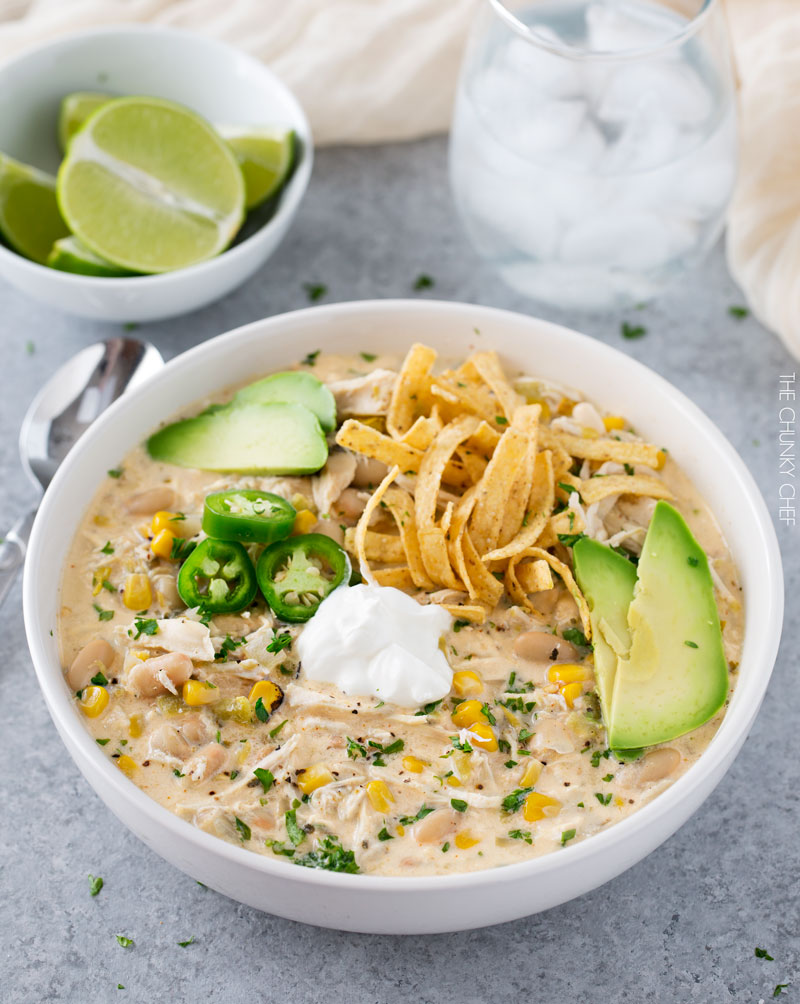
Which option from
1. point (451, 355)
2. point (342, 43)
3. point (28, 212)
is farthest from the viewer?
point (342, 43)

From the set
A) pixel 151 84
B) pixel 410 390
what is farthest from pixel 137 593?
pixel 151 84

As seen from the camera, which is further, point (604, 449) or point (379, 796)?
point (604, 449)

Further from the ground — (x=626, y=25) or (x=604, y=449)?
(x=626, y=25)

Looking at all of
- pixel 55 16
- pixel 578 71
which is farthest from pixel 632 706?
pixel 55 16

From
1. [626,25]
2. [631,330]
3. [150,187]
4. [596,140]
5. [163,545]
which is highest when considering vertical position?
[626,25]

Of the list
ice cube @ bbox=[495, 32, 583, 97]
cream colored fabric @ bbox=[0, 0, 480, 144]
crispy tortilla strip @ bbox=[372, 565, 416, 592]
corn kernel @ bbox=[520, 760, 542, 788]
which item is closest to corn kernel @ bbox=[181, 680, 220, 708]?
crispy tortilla strip @ bbox=[372, 565, 416, 592]

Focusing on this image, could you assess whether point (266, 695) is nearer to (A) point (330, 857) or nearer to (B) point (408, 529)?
(A) point (330, 857)
